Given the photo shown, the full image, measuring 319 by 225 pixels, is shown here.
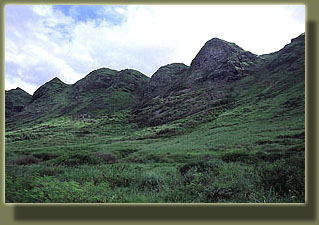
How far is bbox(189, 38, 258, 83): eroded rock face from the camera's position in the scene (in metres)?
93.6

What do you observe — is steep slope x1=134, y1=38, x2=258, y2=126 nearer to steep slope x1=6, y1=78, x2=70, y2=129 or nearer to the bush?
steep slope x1=6, y1=78, x2=70, y2=129

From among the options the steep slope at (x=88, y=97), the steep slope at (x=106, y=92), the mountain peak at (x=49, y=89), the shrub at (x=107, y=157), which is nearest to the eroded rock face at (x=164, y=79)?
the steep slope at (x=106, y=92)

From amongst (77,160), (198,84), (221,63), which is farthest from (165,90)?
(77,160)

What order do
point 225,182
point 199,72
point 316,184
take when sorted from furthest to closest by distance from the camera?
point 199,72, point 225,182, point 316,184

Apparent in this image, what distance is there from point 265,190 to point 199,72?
103420 millimetres

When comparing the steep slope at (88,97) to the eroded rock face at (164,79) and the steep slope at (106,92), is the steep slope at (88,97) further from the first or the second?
the eroded rock face at (164,79)

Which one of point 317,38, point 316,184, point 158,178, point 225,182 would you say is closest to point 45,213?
point 158,178

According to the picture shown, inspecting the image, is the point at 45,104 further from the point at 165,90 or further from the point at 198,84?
the point at 198,84

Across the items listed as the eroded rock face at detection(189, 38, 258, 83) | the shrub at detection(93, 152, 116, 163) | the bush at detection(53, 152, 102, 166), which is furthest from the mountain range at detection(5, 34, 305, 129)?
the bush at detection(53, 152, 102, 166)

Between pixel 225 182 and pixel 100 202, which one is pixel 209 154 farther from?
pixel 100 202

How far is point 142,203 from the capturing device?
5.52m

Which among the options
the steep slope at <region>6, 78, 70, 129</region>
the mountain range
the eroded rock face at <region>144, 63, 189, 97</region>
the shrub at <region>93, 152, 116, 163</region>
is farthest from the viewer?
the eroded rock face at <region>144, 63, 189, 97</region>

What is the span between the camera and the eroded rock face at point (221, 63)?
93.6 metres

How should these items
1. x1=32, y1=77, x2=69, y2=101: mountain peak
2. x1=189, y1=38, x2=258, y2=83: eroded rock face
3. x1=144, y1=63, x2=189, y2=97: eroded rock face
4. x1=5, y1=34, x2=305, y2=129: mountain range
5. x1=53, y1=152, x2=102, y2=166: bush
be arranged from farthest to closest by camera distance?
x1=32, y1=77, x2=69, y2=101: mountain peak → x1=144, y1=63, x2=189, y2=97: eroded rock face → x1=189, y1=38, x2=258, y2=83: eroded rock face → x1=5, y1=34, x2=305, y2=129: mountain range → x1=53, y1=152, x2=102, y2=166: bush
